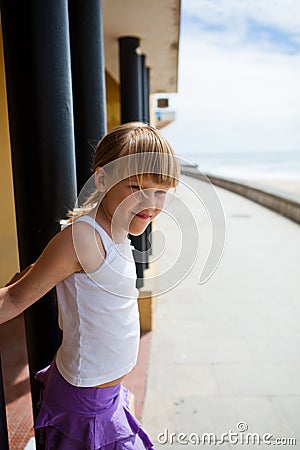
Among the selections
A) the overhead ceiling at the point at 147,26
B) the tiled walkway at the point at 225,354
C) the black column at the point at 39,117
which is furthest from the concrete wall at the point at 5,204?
the black column at the point at 39,117

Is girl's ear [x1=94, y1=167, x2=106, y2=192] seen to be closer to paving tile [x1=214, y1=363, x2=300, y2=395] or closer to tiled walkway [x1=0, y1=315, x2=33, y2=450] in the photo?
tiled walkway [x1=0, y1=315, x2=33, y2=450]

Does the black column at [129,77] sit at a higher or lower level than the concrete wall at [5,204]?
higher

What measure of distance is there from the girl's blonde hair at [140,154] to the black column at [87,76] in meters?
0.83

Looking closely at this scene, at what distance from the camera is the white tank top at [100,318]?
1181mm

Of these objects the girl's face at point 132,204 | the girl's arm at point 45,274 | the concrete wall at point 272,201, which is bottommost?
the concrete wall at point 272,201

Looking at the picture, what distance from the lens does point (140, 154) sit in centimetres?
111

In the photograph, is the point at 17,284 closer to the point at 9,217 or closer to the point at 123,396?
the point at 123,396

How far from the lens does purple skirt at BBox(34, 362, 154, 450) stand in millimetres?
1268

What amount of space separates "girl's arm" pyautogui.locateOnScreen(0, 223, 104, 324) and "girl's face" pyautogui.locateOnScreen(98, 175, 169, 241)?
106 mm

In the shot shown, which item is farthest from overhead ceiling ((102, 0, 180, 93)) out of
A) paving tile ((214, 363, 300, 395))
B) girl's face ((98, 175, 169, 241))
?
paving tile ((214, 363, 300, 395))

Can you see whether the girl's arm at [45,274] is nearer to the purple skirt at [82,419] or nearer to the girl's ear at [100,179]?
the girl's ear at [100,179]

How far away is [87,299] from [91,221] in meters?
0.23

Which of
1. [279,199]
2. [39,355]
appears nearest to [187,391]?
[39,355]

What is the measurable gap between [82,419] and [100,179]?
0.74 m
